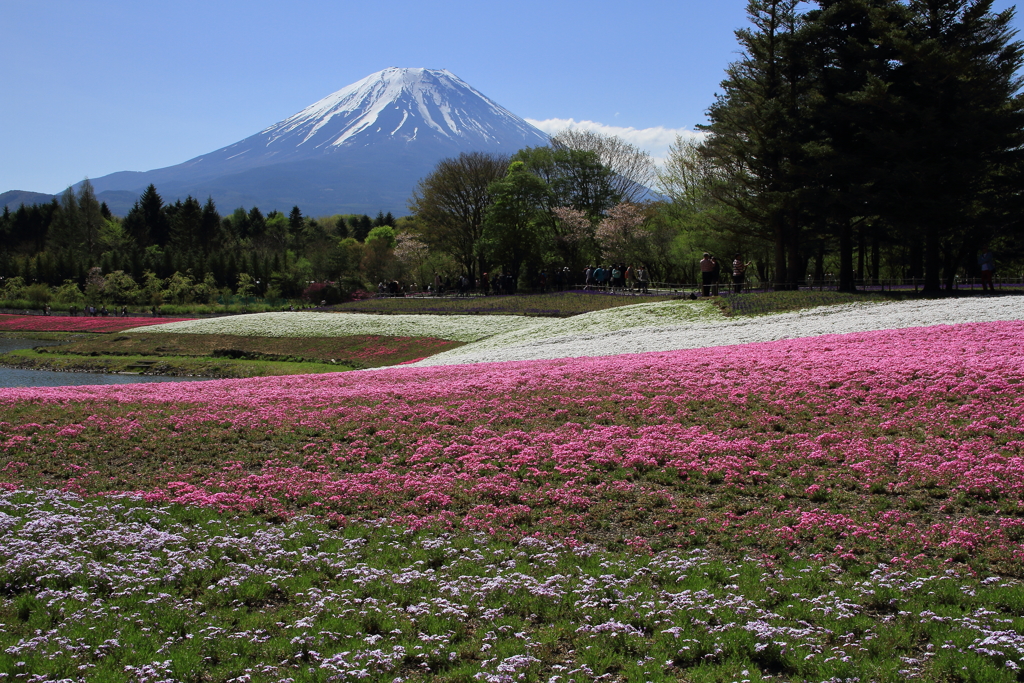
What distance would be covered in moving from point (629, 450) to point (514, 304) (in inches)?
1581

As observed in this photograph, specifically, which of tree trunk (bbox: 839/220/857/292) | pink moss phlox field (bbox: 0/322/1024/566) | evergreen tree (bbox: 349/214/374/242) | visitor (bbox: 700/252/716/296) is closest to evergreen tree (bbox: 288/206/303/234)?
evergreen tree (bbox: 349/214/374/242)

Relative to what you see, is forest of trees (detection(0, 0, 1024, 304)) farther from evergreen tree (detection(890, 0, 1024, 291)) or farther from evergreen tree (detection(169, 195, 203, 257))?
evergreen tree (detection(169, 195, 203, 257))

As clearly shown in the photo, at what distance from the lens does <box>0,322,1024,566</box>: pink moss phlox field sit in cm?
982

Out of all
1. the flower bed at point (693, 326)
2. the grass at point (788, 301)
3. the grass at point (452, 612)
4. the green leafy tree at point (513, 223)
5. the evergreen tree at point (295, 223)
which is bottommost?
the grass at point (452, 612)

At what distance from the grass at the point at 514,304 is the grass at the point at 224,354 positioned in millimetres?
8471

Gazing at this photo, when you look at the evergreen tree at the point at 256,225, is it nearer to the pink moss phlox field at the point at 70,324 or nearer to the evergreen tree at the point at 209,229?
the evergreen tree at the point at 209,229

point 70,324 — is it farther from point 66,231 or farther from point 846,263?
point 66,231

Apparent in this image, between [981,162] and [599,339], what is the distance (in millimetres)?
20820

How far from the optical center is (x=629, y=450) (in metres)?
12.7

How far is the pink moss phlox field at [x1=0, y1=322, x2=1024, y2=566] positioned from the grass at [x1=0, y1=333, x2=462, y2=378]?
18.5m

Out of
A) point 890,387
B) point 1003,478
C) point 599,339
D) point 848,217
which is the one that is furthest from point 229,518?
point 848,217

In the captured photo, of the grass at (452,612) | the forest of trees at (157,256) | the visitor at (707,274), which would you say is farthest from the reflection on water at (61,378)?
the forest of trees at (157,256)

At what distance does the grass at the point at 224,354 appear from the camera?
37.6 meters

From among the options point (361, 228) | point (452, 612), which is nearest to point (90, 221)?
point (361, 228)
